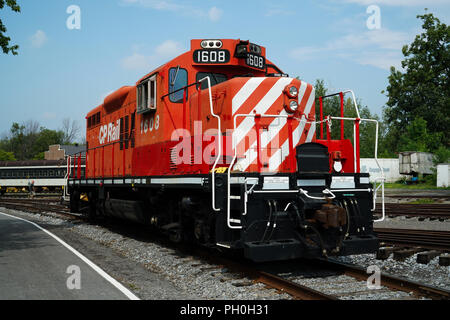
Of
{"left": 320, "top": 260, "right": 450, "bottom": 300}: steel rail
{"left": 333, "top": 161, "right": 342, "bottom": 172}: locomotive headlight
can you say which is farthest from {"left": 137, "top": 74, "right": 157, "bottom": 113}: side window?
{"left": 320, "top": 260, "right": 450, "bottom": 300}: steel rail

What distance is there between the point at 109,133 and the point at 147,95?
383cm

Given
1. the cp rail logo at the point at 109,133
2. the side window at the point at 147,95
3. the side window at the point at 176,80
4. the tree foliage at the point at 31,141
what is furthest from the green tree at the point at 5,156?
the side window at the point at 176,80

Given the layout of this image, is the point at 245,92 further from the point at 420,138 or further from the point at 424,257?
the point at 420,138

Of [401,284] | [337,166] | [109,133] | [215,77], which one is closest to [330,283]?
[401,284]

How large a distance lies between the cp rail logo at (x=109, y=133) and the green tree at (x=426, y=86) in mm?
33735

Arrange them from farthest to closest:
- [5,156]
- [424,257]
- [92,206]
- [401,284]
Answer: [5,156] → [92,206] → [424,257] → [401,284]

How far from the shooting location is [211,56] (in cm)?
782

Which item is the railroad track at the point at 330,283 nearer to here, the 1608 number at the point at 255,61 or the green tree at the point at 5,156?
the 1608 number at the point at 255,61

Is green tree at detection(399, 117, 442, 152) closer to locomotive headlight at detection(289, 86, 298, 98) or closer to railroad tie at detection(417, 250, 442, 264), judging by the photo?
railroad tie at detection(417, 250, 442, 264)

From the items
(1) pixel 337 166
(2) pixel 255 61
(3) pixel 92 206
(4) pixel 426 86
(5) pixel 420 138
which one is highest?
(4) pixel 426 86

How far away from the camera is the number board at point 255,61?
25.6 ft

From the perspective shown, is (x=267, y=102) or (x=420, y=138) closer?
(x=267, y=102)

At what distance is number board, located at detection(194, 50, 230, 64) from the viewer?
7.74 meters
